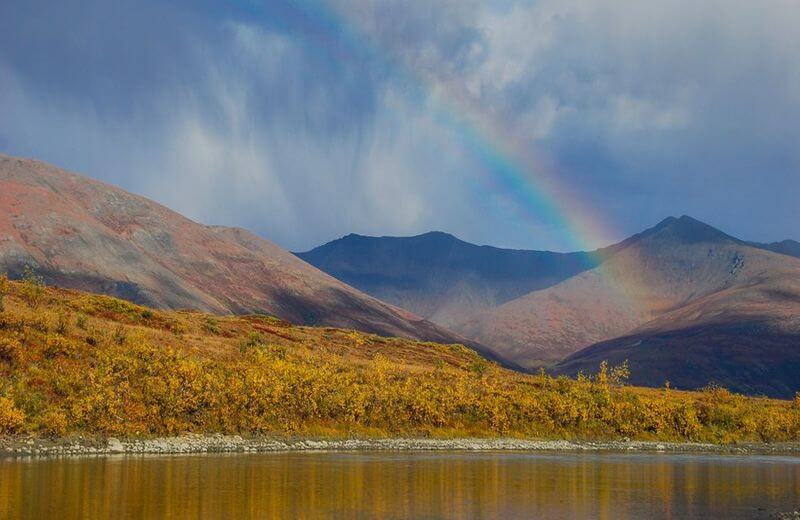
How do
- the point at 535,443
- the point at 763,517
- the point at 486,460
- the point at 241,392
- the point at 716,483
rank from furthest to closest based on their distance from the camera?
1. the point at 535,443
2. the point at 241,392
3. the point at 486,460
4. the point at 716,483
5. the point at 763,517

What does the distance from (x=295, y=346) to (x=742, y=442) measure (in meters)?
49.3

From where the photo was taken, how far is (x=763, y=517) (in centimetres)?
3444

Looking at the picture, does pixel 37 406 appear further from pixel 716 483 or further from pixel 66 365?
pixel 716 483

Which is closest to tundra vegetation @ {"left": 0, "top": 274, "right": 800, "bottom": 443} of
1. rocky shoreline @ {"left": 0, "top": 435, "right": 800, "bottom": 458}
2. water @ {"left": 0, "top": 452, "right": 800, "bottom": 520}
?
rocky shoreline @ {"left": 0, "top": 435, "right": 800, "bottom": 458}

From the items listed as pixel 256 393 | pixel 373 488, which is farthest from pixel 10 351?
pixel 373 488

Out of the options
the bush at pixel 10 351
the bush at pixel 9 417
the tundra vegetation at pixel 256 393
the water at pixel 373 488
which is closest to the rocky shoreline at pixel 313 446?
the bush at pixel 9 417

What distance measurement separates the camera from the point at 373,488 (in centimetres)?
3928

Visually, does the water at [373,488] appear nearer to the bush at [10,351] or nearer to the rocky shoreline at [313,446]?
the rocky shoreline at [313,446]

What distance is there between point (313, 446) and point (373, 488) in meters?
23.1

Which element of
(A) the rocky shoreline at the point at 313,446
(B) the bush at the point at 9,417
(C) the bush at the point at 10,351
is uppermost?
(C) the bush at the point at 10,351

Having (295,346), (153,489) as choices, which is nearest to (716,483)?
(153,489)

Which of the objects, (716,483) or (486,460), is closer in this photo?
(716,483)

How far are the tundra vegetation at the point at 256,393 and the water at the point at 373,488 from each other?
822cm

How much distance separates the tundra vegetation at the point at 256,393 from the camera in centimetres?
5688
